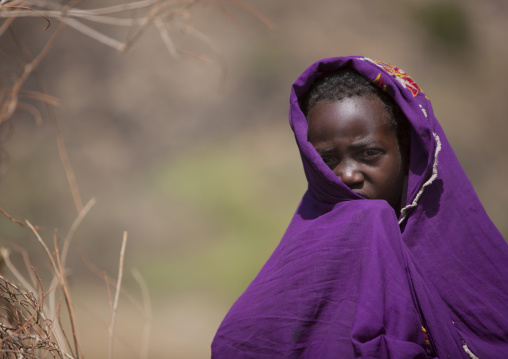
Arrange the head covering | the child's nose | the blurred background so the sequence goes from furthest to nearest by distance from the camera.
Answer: the blurred background < the child's nose < the head covering

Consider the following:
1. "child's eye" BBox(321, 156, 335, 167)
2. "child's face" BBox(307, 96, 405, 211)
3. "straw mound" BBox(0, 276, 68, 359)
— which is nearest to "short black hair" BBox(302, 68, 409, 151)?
"child's face" BBox(307, 96, 405, 211)

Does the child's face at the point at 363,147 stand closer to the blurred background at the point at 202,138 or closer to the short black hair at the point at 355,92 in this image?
the short black hair at the point at 355,92

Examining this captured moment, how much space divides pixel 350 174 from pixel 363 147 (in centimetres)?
8

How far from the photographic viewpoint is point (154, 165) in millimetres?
5469

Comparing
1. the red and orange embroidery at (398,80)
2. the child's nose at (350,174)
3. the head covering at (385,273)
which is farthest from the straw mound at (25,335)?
the red and orange embroidery at (398,80)

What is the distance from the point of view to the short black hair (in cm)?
153

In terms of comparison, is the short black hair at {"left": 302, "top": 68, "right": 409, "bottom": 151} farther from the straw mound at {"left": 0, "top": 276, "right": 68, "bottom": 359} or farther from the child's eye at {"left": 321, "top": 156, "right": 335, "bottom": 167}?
the straw mound at {"left": 0, "top": 276, "right": 68, "bottom": 359}

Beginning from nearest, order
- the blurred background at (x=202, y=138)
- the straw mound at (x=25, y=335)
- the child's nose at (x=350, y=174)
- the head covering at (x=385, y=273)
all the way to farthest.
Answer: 1. the head covering at (x=385, y=273)
2. the straw mound at (x=25, y=335)
3. the child's nose at (x=350, y=174)
4. the blurred background at (x=202, y=138)

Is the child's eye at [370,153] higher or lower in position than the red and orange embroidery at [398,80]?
lower

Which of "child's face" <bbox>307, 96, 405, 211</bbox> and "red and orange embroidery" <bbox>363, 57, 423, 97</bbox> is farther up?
"red and orange embroidery" <bbox>363, 57, 423, 97</bbox>

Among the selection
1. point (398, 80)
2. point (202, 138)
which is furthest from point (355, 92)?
point (202, 138)

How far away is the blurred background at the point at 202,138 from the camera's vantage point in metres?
4.45

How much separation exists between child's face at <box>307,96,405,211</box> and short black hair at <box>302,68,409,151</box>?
0.06 feet

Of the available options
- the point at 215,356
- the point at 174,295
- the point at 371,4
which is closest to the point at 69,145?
the point at 174,295
